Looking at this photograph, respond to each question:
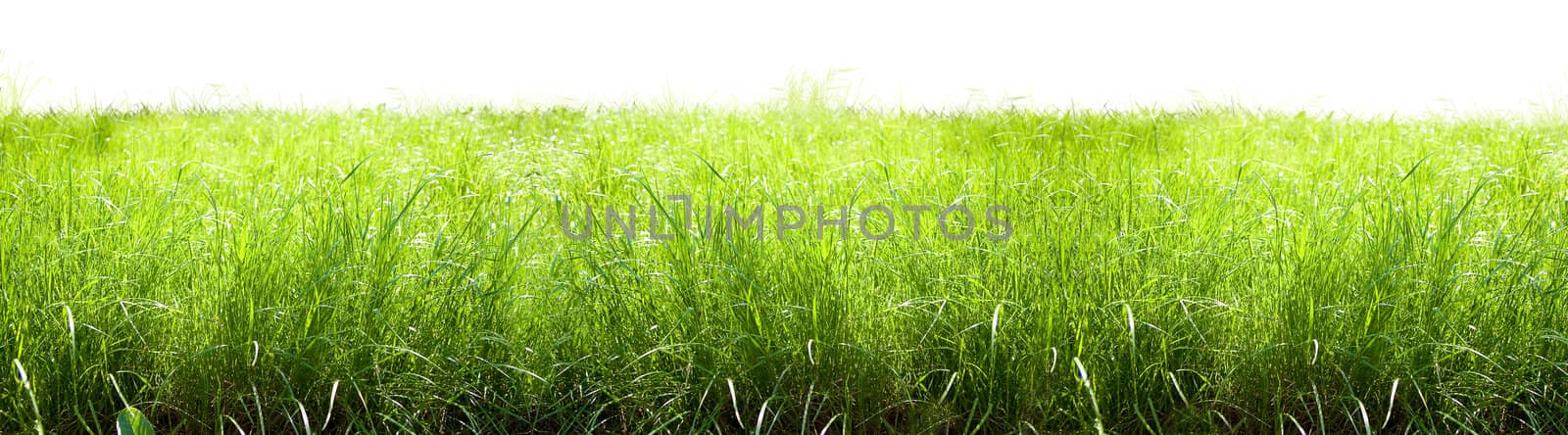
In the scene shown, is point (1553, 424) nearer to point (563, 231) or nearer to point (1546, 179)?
point (1546, 179)

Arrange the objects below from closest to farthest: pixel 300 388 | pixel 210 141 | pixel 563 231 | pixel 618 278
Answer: pixel 300 388, pixel 618 278, pixel 563 231, pixel 210 141

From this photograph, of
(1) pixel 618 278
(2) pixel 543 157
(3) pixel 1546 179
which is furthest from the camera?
(2) pixel 543 157

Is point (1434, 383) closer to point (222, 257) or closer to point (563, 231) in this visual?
point (563, 231)

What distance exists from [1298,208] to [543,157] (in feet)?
9.84

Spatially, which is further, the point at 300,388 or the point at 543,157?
the point at 543,157

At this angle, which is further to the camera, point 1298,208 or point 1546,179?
point 1546,179

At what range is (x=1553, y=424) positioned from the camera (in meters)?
2.57

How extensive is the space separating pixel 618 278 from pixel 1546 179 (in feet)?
12.8

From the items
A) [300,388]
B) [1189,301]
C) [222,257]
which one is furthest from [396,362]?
[1189,301]

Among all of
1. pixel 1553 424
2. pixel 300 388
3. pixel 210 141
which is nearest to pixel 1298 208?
pixel 1553 424

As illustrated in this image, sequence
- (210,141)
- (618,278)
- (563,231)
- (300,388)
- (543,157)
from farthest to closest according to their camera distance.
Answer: (210,141) → (543,157) → (563,231) → (618,278) → (300,388)

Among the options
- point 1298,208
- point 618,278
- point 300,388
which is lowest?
point 300,388

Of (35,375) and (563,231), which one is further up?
(563,231)

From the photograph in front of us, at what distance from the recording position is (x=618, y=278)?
272cm
